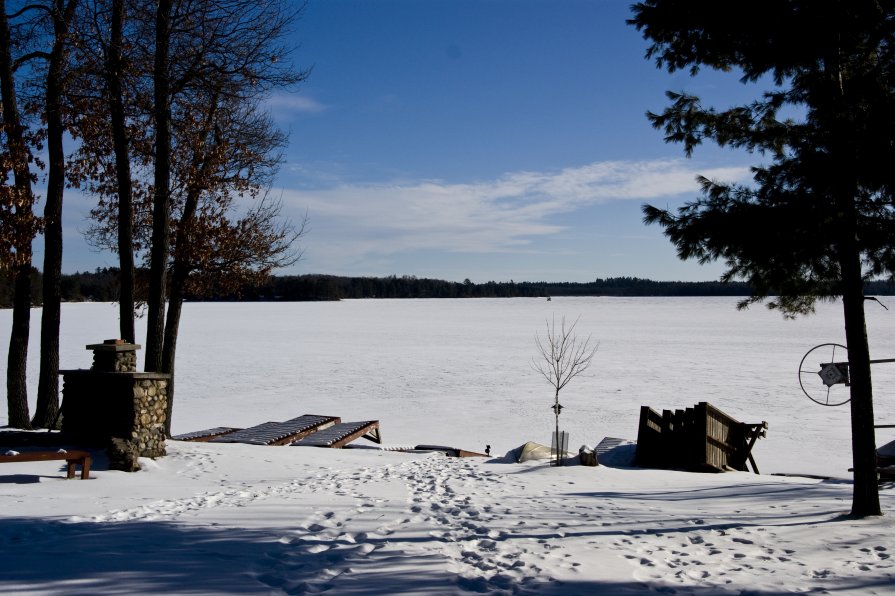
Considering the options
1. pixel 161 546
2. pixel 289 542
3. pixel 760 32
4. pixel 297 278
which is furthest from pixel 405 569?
pixel 297 278

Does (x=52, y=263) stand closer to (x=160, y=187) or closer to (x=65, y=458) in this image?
(x=160, y=187)

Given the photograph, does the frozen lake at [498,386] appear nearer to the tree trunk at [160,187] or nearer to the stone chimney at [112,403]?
the tree trunk at [160,187]

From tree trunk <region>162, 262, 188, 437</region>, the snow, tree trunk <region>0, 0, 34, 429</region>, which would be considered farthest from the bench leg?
tree trunk <region>162, 262, 188, 437</region>

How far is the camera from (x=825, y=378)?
838 centimetres

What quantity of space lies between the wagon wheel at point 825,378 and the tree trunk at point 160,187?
397 inches

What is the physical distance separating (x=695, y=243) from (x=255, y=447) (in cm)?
782

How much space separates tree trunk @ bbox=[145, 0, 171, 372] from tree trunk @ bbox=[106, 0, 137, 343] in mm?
541

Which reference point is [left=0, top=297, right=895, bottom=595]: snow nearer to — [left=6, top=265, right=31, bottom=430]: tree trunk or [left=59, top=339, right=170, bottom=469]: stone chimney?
[left=59, top=339, right=170, bottom=469]: stone chimney

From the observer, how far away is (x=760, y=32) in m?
7.22

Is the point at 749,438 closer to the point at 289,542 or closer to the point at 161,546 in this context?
the point at 289,542

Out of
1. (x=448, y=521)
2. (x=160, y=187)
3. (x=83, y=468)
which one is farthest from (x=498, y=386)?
(x=448, y=521)

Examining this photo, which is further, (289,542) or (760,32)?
(760,32)

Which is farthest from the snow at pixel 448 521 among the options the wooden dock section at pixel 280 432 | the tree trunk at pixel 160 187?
the tree trunk at pixel 160 187

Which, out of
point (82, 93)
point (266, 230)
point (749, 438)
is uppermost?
point (82, 93)
